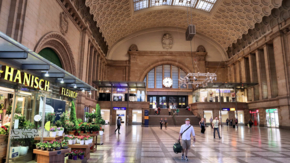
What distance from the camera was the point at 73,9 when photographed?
16.6m

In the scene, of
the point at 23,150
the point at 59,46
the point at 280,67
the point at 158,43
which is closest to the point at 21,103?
the point at 23,150

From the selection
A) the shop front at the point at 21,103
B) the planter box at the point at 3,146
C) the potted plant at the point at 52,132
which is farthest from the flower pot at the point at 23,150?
the potted plant at the point at 52,132

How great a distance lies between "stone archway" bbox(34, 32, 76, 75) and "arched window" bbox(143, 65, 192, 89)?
63.5 feet

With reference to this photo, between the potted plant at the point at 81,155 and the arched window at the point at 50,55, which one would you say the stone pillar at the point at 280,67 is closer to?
the potted plant at the point at 81,155

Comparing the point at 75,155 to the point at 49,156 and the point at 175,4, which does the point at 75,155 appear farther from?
the point at 175,4

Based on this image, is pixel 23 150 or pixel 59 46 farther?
pixel 59 46

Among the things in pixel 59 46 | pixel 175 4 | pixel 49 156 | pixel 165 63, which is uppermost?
pixel 175 4

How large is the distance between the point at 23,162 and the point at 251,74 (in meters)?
29.6

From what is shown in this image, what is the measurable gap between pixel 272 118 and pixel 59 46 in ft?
81.0

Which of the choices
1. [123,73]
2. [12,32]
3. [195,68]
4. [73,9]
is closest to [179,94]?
[195,68]

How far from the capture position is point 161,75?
3600cm

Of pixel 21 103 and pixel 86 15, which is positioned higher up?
pixel 86 15

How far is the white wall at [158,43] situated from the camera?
1412 inches

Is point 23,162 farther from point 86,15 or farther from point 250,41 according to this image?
point 250,41
